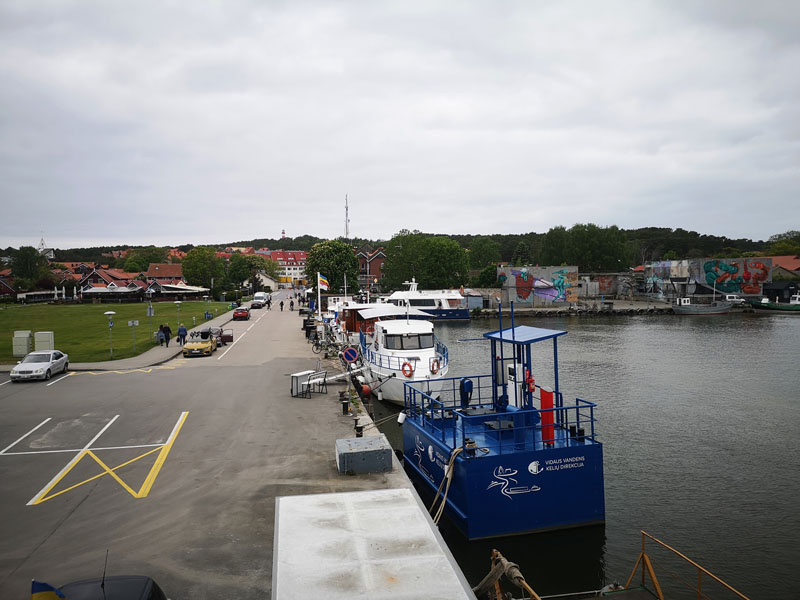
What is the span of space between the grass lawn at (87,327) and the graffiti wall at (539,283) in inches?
1993

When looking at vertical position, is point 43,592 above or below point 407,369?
above

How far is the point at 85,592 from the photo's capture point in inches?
270

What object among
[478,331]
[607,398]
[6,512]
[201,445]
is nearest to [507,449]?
[201,445]

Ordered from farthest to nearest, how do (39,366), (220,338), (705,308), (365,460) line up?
(705,308), (220,338), (39,366), (365,460)

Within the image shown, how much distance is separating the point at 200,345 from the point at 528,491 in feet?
95.0

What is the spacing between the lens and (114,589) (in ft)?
23.2

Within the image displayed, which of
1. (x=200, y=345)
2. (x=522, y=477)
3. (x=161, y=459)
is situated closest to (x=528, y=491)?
(x=522, y=477)

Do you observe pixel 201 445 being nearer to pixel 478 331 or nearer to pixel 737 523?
pixel 737 523

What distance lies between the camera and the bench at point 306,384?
24016 millimetres

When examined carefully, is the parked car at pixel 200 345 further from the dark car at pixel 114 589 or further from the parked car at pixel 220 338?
the dark car at pixel 114 589

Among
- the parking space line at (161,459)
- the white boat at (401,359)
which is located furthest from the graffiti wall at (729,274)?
the parking space line at (161,459)

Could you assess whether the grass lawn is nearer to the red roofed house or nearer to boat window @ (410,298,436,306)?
boat window @ (410,298,436,306)

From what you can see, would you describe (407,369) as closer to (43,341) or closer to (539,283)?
(43,341)

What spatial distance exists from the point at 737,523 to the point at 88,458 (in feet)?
61.3
